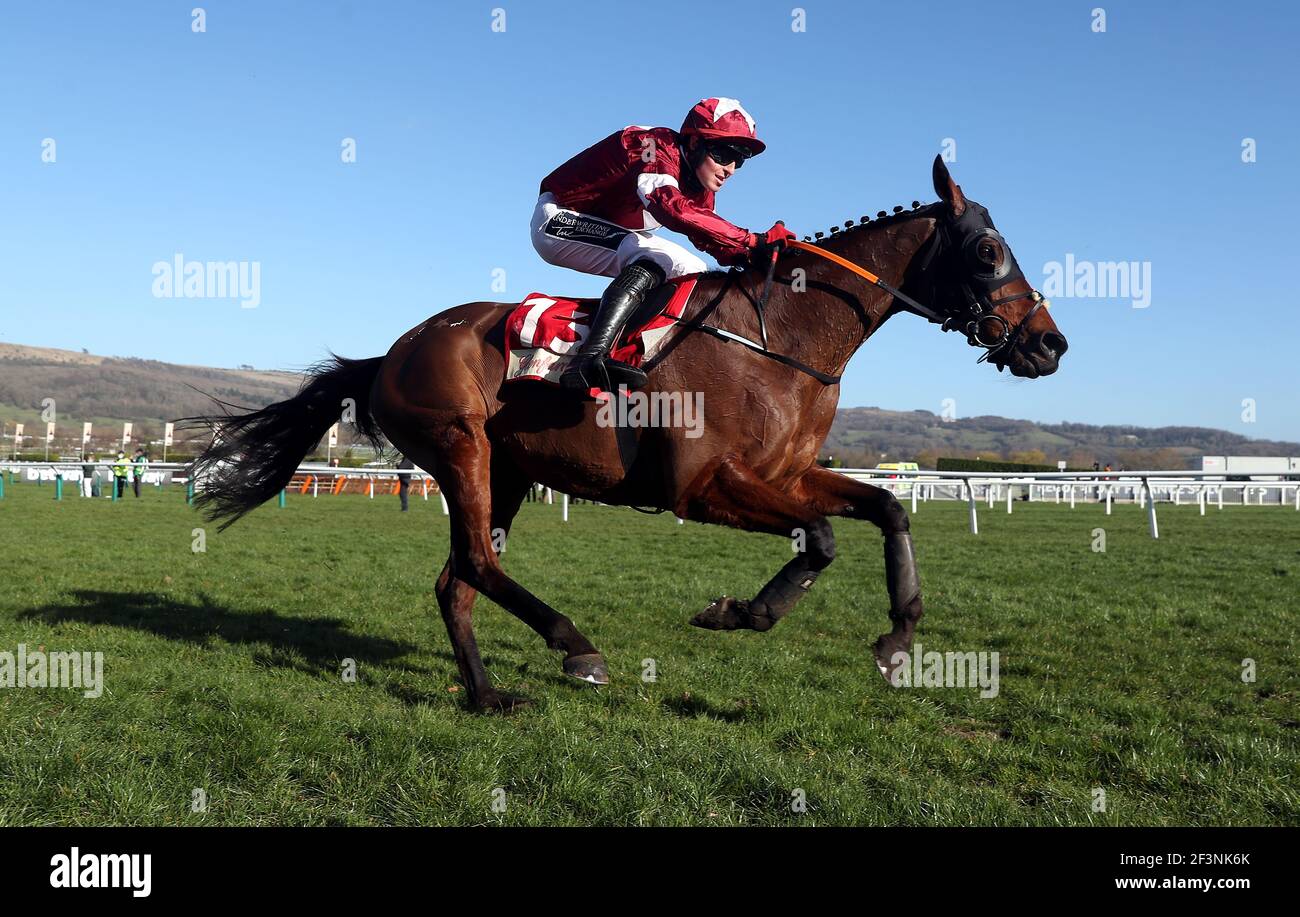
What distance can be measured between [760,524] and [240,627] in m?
4.55

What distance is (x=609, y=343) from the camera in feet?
15.6

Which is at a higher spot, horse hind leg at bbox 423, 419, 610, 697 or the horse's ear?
the horse's ear

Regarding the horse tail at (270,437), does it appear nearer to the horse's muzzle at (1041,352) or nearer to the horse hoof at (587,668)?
the horse hoof at (587,668)

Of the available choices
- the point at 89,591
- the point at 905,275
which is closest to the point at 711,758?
the point at 905,275

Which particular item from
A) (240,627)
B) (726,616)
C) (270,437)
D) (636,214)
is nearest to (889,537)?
(726,616)

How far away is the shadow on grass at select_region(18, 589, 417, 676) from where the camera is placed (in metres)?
6.21

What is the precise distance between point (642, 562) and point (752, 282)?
7.33m

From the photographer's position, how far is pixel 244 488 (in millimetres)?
6367

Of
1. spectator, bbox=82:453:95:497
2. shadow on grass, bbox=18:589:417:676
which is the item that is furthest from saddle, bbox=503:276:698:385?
spectator, bbox=82:453:95:497

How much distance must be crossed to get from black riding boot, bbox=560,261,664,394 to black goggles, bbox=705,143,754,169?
700 mm

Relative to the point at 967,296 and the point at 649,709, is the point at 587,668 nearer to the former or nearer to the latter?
the point at 649,709

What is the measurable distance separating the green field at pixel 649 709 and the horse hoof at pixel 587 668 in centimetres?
23

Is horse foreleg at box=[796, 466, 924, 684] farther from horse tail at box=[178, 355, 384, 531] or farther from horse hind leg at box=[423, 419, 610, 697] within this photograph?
horse tail at box=[178, 355, 384, 531]

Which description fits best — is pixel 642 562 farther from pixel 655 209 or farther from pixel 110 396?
pixel 110 396
